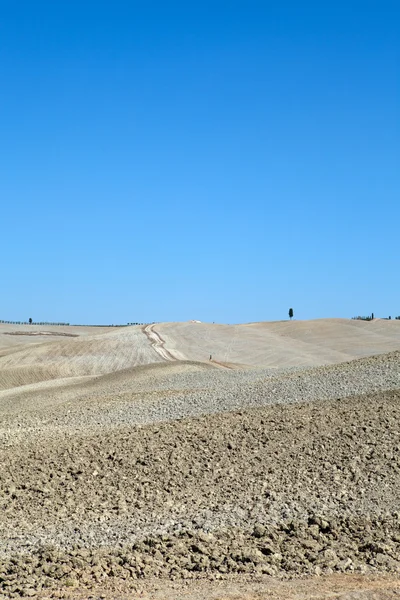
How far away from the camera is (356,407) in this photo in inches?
647

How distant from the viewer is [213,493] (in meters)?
12.1

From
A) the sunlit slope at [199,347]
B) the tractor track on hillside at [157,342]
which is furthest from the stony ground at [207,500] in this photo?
the tractor track on hillside at [157,342]

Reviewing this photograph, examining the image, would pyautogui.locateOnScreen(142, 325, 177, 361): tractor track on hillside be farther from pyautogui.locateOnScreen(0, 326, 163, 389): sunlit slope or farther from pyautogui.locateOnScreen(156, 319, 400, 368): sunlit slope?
pyautogui.locateOnScreen(156, 319, 400, 368): sunlit slope

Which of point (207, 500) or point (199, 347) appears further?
point (199, 347)

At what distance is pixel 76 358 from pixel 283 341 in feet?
55.1

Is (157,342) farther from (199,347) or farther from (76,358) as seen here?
(76,358)

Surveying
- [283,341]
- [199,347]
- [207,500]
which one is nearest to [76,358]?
[199,347]

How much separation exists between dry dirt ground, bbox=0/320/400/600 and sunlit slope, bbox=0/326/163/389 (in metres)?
16.5

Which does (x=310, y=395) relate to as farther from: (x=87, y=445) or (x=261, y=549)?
(x=261, y=549)

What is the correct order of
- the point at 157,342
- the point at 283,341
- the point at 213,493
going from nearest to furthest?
1. the point at 213,493
2. the point at 157,342
3. the point at 283,341

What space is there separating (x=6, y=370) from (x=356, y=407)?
26.3m

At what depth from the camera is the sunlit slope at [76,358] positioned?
1554 inches

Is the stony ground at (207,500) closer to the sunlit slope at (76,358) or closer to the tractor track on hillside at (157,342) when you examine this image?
the sunlit slope at (76,358)

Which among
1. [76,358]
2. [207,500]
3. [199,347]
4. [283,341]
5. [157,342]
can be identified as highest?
[283,341]
